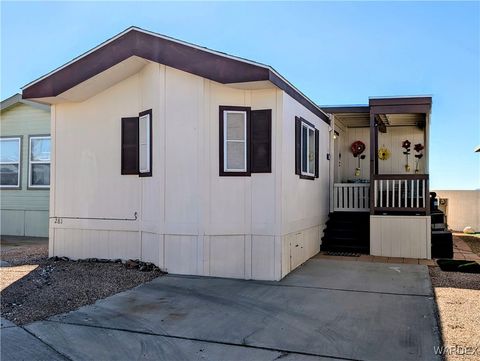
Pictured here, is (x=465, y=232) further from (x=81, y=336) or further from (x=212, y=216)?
(x=81, y=336)

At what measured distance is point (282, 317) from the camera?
509 cm

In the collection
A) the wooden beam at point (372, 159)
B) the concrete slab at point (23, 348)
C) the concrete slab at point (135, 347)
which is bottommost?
the concrete slab at point (135, 347)

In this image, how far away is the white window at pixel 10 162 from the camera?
13.4 metres

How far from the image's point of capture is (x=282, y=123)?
23.7 feet

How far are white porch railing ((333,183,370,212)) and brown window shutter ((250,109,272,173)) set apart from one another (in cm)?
454

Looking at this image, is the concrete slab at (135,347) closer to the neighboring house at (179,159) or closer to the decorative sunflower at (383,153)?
the neighboring house at (179,159)

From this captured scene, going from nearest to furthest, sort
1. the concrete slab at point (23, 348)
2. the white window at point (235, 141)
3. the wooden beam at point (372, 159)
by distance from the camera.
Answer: the concrete slab at point (23, 348) < the white window at point (235, 141) < the wooden beam at point (372, 159)

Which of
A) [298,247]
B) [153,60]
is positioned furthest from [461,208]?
[153,60]

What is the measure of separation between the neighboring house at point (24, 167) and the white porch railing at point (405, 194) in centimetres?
924

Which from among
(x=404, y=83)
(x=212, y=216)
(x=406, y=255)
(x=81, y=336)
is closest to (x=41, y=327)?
(x=81, y=336)

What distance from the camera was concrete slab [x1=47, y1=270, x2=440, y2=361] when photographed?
13.9ft

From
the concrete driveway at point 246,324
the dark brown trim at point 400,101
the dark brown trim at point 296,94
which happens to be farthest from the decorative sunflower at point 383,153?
the concrete driveway at point 246,324

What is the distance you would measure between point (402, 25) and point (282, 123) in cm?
521

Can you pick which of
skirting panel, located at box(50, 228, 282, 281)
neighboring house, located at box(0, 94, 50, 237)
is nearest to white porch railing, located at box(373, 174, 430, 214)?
skirting panel, located at box(50, 228, 282, 281)
